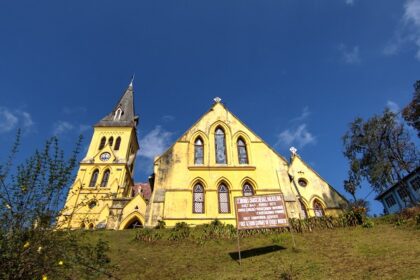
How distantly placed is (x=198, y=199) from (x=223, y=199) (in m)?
2.14

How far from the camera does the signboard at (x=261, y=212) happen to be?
14372 mm

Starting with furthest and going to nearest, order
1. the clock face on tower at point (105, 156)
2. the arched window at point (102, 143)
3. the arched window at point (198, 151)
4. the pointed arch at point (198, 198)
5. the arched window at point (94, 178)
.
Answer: the arched window at point (102, 143) → the clock face on tower at point (105, 156) → the arched window at point (94, 178) → the arched window at point (198, 151) → the pointed arch at point (198, 198)

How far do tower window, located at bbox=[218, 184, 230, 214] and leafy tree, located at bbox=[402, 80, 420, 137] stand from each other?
2513cm

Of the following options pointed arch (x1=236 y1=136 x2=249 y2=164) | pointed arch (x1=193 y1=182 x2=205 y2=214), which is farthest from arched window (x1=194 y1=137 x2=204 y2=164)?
pointed arch (x1=236 y1=136 x2=249 y2=164)

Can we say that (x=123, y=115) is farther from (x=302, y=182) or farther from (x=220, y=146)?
(x=302, y=182)

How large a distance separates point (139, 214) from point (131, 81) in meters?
42.7

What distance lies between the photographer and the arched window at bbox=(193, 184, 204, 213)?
22.2 meters

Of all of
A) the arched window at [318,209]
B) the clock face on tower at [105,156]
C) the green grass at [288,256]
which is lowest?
the green grass at [288,256]

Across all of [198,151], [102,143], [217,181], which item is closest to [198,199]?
[217,181]

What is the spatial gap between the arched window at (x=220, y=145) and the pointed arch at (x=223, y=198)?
2460 mm

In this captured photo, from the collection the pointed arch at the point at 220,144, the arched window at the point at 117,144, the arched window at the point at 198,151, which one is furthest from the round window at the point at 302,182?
the arched window at the point at 117,144

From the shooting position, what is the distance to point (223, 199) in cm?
2303

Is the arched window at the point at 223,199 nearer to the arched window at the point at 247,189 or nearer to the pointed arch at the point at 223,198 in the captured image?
the pointed arch at the point at 223,198

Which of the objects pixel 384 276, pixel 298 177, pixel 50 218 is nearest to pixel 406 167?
pixel 298 177
